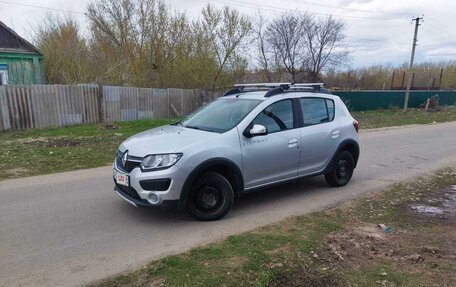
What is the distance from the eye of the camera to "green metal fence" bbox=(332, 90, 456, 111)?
26.7m

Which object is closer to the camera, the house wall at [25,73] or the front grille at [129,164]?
the front grille at [129,164]

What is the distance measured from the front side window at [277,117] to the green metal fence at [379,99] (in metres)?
19.6

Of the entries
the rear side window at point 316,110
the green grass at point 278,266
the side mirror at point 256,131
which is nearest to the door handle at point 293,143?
the rear side window at point 316,110

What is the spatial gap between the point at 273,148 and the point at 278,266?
2.16m

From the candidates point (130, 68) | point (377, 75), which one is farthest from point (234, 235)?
point (377, 75)

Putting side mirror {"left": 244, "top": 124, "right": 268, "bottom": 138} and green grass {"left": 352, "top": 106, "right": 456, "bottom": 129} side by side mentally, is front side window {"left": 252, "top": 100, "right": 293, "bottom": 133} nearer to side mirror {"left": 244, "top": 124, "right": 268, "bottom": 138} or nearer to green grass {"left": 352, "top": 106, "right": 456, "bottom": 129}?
side mirror {"left": 244, "top": 124, "right": 268, "bottom": 138}

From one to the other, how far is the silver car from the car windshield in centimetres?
2

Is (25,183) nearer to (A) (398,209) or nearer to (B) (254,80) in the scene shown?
(A) (398,209)

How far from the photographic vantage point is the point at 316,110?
20.9 ft

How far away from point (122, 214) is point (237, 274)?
7.57ft

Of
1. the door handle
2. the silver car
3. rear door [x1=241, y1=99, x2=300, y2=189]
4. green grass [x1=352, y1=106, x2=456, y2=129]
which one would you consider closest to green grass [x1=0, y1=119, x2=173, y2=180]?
the silver car

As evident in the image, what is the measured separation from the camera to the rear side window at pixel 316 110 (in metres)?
6.13

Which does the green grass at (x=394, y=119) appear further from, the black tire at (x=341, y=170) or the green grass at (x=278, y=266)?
the green grass at (x=278, y=266)

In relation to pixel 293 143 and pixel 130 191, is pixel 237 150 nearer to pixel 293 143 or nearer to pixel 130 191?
pixel 293 143
